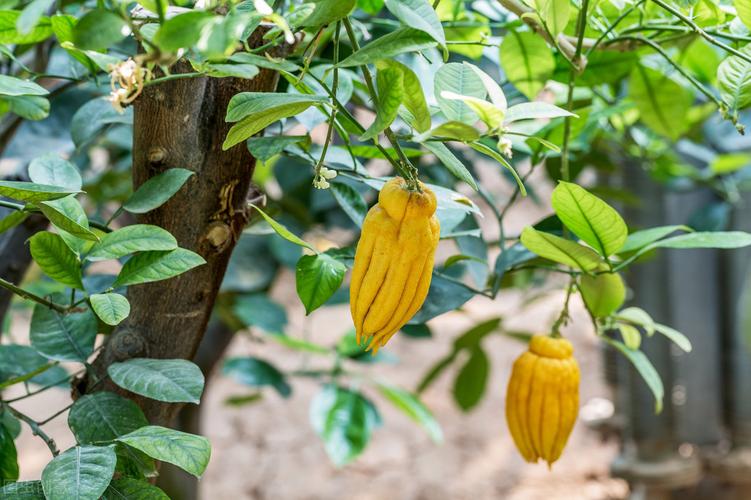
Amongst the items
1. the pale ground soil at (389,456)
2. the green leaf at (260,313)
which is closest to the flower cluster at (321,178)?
the green leaf at (260,313)

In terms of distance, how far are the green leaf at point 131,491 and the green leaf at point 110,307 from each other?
8 cm

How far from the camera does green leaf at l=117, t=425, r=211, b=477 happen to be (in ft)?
1.36

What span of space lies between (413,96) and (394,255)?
0.25 feet

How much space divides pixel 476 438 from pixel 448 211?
5.18ft

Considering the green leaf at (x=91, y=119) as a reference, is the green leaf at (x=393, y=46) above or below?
above

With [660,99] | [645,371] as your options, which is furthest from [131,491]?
[660,99]

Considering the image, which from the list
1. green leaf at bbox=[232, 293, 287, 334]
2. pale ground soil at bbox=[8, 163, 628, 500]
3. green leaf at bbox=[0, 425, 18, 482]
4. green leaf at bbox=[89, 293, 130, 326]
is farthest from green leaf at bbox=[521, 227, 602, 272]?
A: pale ground soil at bbox=[8, 163, 628, 500]

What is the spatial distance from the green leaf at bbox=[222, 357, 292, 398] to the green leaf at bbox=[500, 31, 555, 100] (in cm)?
59

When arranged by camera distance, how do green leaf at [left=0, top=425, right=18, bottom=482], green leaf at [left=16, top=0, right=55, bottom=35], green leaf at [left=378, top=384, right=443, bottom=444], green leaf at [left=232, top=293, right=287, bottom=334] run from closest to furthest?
green leaf at [left=16, top=0, right=55, bottom=35], green leaf at [left=0, top=425, right=18, bottom=482], green leaf at [left=232, top=293, right=287, bottom=334], green leaf at [left=378, top=384, right=443, bottom=444]

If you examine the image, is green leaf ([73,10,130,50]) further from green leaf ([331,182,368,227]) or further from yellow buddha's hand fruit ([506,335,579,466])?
yellow buddha's hand fruit ([506,335,579,466])

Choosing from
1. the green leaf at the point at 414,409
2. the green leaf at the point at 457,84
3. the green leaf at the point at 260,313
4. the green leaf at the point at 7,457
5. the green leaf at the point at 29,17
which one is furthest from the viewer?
the green leaf at the point at 414,409

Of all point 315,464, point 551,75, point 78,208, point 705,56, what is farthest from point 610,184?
point 78,208

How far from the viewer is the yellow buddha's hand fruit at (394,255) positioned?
412mm

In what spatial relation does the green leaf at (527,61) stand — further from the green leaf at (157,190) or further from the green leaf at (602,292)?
the green leaf at (157,190)
